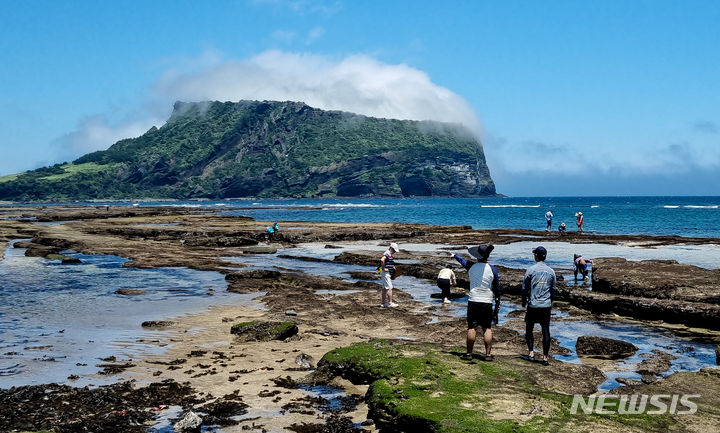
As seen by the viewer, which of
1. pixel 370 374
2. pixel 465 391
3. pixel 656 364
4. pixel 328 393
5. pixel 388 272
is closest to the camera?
pixel 465 391

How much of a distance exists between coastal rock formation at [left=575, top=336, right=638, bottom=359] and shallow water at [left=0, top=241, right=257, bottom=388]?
10910 mm

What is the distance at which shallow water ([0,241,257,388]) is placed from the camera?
40.3 ft

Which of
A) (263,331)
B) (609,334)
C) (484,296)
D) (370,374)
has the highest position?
(484,296)

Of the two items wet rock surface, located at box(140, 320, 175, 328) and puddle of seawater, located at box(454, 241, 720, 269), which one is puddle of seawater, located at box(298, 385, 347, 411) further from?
puddle of seawater, located at box(454, 241, 720, 269)

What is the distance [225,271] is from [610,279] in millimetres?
19500

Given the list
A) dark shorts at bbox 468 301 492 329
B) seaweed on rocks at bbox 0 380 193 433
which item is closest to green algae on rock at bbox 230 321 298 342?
seaweed on rocks at bbox 0 380 193 433

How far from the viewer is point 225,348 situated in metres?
13.9

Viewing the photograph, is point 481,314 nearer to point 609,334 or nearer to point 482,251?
point 482,251

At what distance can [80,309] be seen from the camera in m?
19.1

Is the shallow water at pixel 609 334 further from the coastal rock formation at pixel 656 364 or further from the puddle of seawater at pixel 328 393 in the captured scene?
the puddle of seawater at pixel 328 393

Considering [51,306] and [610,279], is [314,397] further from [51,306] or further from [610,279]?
[610,279]

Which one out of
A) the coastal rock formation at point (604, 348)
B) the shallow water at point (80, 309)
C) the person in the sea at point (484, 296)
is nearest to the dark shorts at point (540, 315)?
the person in the sea at point (484, 296)

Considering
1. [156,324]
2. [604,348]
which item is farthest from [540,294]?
[156,324]

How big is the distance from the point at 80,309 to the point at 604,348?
17.1 metres
